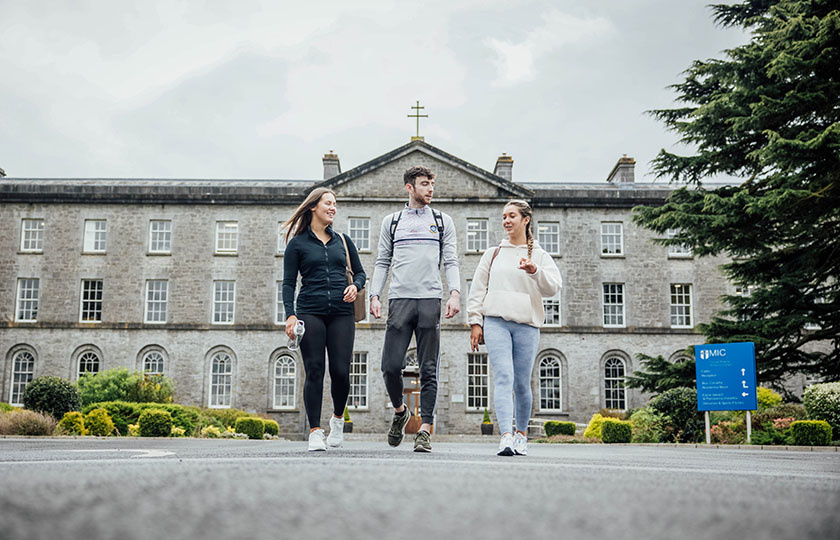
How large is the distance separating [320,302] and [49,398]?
50.2 feet

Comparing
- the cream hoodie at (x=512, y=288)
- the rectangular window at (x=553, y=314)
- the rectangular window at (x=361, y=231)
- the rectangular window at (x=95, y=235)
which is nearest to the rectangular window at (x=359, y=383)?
the rectangular window at (x=361, y=231)

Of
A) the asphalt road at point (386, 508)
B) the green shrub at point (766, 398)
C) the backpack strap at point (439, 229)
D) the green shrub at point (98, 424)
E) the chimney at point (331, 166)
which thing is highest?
the chimney at point (331, 166)

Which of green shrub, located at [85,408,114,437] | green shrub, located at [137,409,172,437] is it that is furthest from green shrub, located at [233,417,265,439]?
green shrub, located at [85,408,114,437]

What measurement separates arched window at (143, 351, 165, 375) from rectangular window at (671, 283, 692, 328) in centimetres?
2187

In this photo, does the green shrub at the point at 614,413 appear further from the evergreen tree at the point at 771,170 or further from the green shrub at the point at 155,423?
the green shrub at the point at 155,423

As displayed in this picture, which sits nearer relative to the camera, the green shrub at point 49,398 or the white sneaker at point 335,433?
the white sneaker at point 335,433

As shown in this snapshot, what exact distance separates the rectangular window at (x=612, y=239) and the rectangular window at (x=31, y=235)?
81.6ft

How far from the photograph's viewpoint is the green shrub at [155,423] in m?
15.6

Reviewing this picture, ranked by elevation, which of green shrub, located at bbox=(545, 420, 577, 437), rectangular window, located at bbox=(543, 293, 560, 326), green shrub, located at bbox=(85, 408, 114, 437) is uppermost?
rectangular window, located at bbox=(543, 293, 560, 326)

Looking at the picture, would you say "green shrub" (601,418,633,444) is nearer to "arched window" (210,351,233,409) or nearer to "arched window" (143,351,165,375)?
"arched window" (210,351,233,409)

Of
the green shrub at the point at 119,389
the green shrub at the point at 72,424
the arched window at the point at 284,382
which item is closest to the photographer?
the green shrub at the point at 72,424

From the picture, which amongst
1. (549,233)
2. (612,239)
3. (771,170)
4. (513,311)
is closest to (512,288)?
(513,311)

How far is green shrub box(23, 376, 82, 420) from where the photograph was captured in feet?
61.2

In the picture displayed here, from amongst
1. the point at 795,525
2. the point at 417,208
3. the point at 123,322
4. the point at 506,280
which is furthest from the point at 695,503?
the point at 123,322
